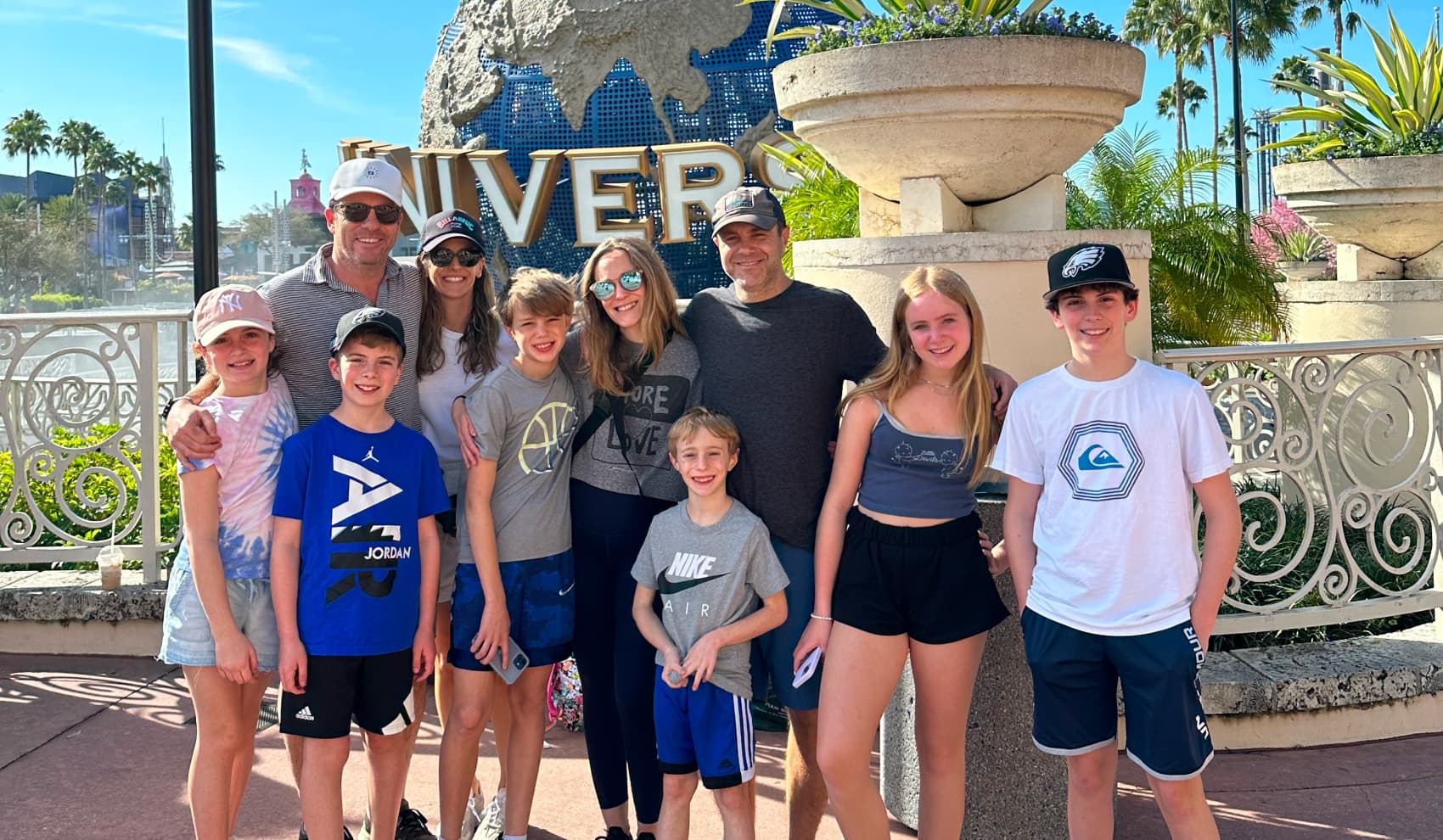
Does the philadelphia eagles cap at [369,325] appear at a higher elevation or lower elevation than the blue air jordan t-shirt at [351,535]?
higher

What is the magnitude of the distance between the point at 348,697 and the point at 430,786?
1080mm

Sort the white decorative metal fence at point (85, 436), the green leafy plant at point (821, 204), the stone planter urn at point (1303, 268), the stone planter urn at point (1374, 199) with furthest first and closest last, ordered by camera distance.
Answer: the stone planter urn at point (1303, 268) → the stone planter urn at point (1374, 199) → the green leafy plant at point (821, 204) → the white decorative metal fence at point (85, 436)

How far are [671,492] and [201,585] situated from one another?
1202 millimetres

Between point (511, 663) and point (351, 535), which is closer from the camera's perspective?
point (351, 535)

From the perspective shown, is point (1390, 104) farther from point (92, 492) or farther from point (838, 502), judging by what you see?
point (92, 492)

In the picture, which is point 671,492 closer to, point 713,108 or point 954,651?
point 954,651

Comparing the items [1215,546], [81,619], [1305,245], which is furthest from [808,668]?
[1305,245]

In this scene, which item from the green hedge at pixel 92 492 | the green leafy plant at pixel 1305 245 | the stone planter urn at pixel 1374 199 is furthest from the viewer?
the green leafy plant at pixel 1305 245

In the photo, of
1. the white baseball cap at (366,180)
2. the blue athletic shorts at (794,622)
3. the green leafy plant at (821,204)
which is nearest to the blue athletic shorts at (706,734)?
the blue athletic shorts at (794,622)

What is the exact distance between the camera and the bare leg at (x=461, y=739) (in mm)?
3158

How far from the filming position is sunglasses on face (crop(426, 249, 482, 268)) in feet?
10.7

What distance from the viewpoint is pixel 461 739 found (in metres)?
3.18

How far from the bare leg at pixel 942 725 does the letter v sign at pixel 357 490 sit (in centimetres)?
140

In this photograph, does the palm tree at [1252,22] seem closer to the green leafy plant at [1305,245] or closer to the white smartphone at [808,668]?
the green leafy plant at [1305,245]
